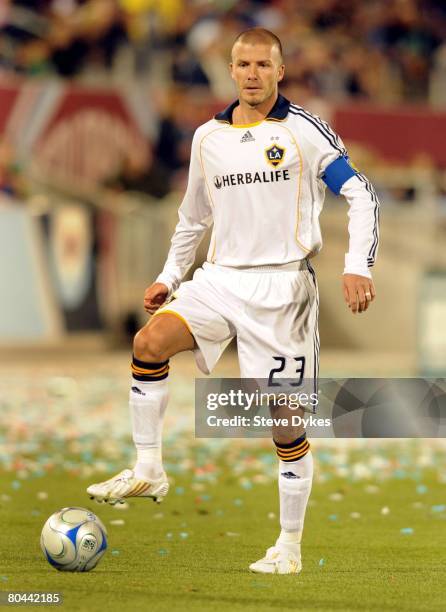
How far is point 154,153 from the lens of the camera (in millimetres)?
20656

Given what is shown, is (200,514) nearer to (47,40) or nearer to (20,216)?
(20,216)

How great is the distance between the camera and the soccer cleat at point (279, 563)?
19.6ft

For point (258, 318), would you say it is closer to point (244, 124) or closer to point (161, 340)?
point (161, 340)

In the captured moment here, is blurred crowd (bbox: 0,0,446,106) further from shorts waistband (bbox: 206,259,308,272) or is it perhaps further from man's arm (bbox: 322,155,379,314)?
man's arm (bbox: 322,155,379,314)

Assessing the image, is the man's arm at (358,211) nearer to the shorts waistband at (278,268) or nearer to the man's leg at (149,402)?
the shorts waistband at (278,268)

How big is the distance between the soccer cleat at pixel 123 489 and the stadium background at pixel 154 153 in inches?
400

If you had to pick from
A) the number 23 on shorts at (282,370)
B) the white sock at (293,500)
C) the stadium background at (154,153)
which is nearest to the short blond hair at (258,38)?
the number 23 on shorts at (282,370)

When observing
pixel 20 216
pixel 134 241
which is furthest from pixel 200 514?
pixel 134 241

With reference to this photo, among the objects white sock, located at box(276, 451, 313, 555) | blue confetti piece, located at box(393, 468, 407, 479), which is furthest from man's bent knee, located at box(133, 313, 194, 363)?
blue confetti piece, located at box(393, 468, 407, 479)

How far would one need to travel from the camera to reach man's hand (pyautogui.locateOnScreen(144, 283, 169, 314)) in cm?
624

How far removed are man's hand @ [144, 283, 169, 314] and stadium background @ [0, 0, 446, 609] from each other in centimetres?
988

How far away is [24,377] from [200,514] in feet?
27.9

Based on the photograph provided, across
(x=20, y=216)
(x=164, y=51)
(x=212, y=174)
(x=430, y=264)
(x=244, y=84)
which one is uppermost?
(x=244, y=84)

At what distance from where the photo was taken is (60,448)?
1106 centimetres
